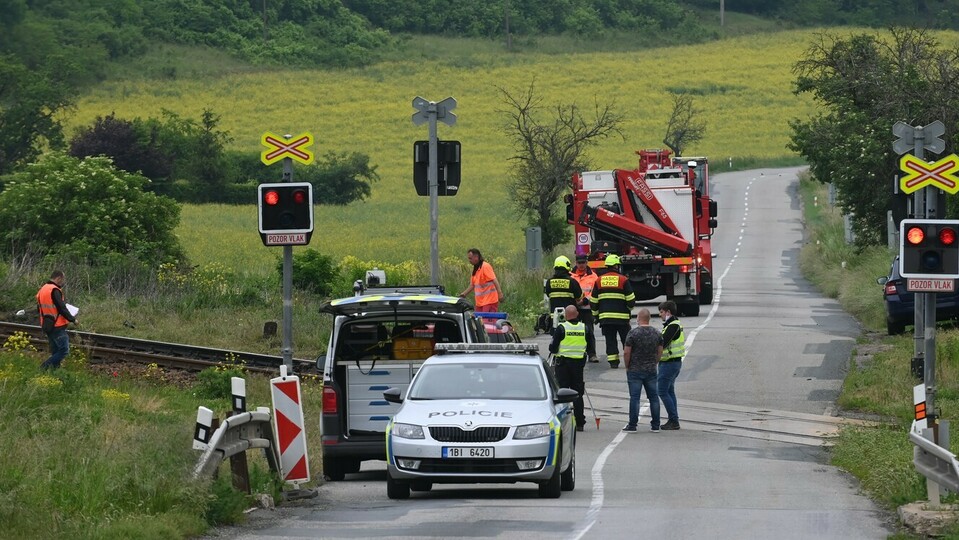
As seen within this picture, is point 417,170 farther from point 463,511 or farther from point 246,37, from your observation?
point 246,37

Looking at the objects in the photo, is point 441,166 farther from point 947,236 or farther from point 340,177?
point 340,177

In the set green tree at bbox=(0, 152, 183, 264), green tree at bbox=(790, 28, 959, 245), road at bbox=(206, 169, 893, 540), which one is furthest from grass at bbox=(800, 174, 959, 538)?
green tree at bbox=(0, 152, 183, 264)

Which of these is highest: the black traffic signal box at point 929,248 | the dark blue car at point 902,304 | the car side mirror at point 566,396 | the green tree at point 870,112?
the green tree at point 870,112

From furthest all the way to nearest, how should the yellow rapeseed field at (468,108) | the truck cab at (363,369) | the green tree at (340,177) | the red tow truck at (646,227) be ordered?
the green tree at (340,177), the yellow rapeseed field at (468,108), the red tow truck at (646,227), the truck cab at (363,369)

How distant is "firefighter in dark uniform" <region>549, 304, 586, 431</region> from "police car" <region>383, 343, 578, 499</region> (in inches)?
193

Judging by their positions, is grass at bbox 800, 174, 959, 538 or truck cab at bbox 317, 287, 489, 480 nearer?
grass at bbox 800, 174, 959, 538

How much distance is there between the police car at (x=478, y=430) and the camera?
14.3 m

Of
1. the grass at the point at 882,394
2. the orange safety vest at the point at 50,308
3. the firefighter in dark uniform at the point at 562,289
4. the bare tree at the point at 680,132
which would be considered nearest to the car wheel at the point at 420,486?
the grass at the point at 882,394

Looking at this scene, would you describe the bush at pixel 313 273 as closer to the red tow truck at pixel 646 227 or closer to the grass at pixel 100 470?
the red tow truck at pixel 646 227

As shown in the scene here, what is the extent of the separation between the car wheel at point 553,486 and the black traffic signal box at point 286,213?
3383 millimetres

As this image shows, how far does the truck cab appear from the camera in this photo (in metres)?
16.2

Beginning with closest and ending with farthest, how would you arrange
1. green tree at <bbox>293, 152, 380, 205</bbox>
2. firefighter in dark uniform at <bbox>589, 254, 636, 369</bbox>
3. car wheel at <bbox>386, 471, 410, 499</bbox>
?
car wheel at <bbox>386, 471, 410, 499</bbox>, firefighter in dark uniform at <bbox>589, 254, 636, 369</bbox>, green tree at <bbox>293, 152, 380, 205</bbox>

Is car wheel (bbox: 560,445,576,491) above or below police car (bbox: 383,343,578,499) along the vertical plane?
below

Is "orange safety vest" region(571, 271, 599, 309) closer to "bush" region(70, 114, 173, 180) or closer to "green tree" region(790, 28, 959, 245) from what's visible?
"green tree" region(790, 28, 959, 245)
